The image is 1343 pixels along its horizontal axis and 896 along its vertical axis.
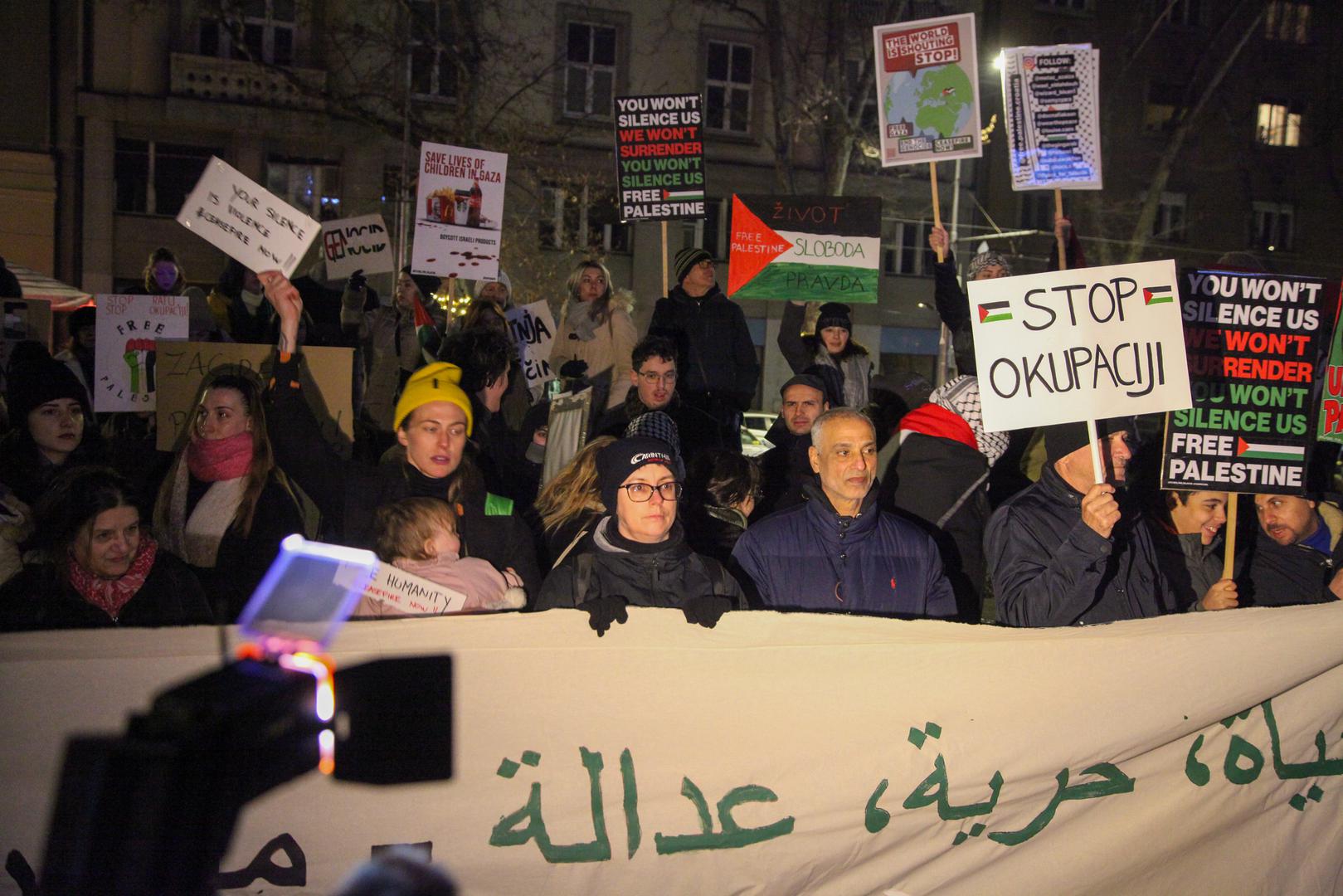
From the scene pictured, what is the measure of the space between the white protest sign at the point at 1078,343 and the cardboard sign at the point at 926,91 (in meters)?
4.08

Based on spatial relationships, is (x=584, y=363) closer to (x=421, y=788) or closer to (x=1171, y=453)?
(x=1171, y=453)

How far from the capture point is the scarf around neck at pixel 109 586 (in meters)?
3.68

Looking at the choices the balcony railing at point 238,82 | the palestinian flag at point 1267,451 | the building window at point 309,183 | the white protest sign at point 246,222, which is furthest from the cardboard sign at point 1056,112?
the building window at point 309,183

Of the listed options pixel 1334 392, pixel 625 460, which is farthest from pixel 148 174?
pixel 1334 392

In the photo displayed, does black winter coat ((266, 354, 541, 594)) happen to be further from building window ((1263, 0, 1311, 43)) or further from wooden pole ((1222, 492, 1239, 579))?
building window ((1263, 0, 1311, 43))

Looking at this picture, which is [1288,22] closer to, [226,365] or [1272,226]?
[1272,226]

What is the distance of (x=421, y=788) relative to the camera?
3352mm

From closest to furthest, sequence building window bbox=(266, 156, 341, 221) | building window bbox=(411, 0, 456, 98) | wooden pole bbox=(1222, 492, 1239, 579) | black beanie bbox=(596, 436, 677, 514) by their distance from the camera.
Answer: black beanie bbox=(596, 436, 677, 514) → wooden pole bbox=(1222, 492, 1239, 579) → building window bbox=(411, 0, 456, 98) → building window bbox=(266, 156, 341, 221)

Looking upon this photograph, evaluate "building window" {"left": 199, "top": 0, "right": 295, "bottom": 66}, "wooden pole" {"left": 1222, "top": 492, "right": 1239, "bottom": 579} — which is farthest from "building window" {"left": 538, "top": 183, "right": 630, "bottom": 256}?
"wooden pole" {"left": 1222, "top": 492, "right": 1239, "bottom": 579}

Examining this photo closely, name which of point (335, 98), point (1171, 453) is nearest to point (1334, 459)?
point (1171, 453)

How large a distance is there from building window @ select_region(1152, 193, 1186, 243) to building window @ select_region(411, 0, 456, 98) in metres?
19.3

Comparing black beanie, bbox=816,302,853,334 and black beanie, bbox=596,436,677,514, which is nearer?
black beanie, bbox=596,436,677,514

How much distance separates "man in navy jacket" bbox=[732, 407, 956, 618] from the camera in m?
4.04

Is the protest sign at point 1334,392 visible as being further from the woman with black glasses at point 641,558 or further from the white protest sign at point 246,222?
the white protest sign at point 246,222
